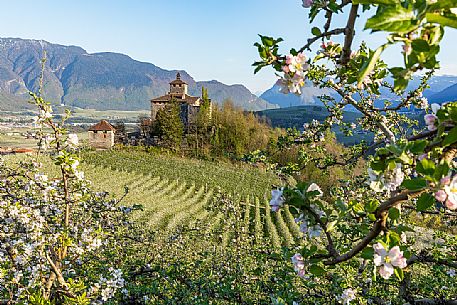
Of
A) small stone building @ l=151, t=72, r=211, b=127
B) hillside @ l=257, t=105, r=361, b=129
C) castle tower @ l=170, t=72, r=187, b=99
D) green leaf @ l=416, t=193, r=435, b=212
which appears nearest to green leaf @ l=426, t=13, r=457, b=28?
green leaf @ l=416, t=193, r=435, b=212

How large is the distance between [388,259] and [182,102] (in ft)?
156

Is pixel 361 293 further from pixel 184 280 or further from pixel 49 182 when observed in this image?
pixel 49 182

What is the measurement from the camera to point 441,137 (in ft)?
3.14

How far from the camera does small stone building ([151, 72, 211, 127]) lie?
43.1m

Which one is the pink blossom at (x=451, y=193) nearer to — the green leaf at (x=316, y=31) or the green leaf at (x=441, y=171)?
the green leaf at (x=441, y=171)

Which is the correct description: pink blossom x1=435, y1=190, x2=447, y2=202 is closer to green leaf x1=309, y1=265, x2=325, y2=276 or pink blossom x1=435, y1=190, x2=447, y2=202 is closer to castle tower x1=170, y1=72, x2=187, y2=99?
green leaf x1=309, y1=265, x2=325, y2=276

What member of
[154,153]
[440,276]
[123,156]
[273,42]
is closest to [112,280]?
[273,42]

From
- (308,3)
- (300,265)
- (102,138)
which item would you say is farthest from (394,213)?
(102,138)

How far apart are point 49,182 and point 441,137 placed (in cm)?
317

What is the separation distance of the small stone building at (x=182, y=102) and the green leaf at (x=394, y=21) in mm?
39285

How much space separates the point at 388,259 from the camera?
1.08m

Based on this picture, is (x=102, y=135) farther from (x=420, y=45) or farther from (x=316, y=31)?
(x=420, y=45)

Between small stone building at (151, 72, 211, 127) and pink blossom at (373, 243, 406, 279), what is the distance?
39.0m

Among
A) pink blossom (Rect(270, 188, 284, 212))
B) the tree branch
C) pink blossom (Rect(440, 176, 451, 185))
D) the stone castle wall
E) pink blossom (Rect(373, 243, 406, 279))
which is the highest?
the tree branch
